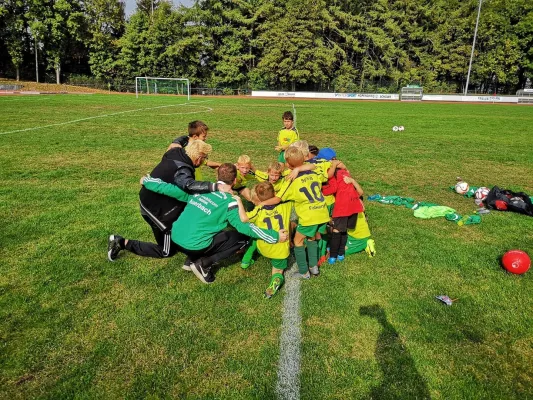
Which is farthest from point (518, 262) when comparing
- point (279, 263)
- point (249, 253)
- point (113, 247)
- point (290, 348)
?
point (113, 247)

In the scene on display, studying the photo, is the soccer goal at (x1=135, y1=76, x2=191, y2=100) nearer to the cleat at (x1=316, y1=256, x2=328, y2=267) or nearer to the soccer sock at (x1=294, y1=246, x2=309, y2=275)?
the cleat at (x1=316, y1=256, x2=328, y2=267)

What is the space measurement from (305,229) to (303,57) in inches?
2061

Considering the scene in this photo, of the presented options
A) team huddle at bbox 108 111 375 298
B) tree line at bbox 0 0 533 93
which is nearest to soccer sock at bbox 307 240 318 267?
team huddle at bbox 108 111 375 298

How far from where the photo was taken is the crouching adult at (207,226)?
13.0 ft

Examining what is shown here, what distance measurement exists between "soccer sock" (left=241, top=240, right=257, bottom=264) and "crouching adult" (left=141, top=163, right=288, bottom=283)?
43 centimetres

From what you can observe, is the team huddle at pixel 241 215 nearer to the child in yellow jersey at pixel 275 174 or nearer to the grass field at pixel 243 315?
the grass field at pixel 243 315

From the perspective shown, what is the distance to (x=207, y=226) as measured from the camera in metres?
4.04

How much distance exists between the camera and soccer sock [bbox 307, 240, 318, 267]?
441 centimetres

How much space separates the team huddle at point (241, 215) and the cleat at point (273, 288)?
1 cm

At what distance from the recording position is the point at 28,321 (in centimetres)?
342

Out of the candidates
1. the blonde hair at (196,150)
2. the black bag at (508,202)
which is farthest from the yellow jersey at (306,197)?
the black bag at (508,202)

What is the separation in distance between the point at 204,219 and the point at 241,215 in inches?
16.3

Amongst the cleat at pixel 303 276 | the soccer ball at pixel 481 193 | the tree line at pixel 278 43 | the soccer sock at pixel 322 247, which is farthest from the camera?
the tree line at pixel 278 43

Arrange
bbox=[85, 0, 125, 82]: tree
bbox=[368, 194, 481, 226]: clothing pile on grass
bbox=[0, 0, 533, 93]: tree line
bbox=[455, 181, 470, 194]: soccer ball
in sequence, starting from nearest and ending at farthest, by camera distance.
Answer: bbox=[368, 194, 481, 226]: clothing pile on grass → bbox=[455, 181, 470, 194]: soccer ball → bbox=[0, 0, 533, 93]: tree line → bbox=[85, 0, 125, 82]: tree
